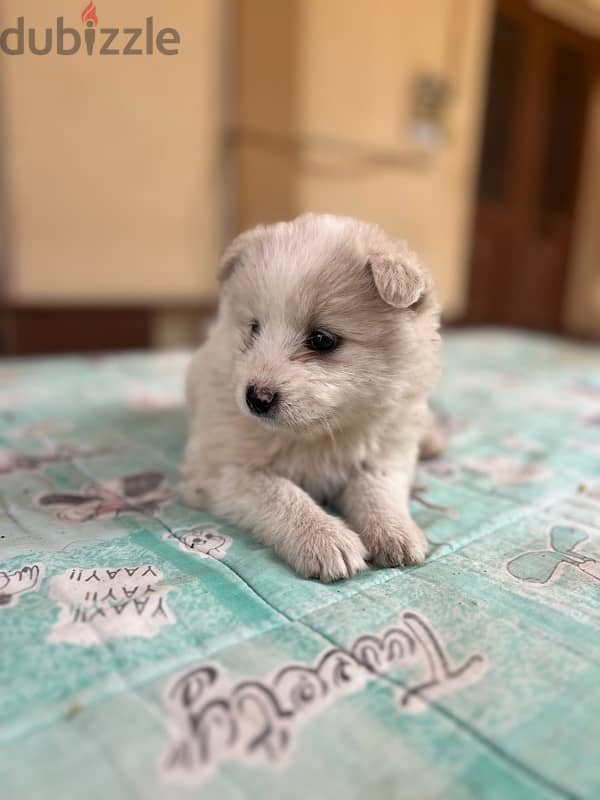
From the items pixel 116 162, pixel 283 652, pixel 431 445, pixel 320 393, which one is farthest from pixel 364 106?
pixel 283 652

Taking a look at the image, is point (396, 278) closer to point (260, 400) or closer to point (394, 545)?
point (260, 400)

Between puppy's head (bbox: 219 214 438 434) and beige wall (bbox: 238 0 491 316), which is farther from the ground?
beige wall (bbox: 238 0 491 316)

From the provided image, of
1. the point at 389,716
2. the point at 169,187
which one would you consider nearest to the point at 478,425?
the point at 389,716

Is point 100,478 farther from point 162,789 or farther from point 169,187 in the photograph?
point 169,187

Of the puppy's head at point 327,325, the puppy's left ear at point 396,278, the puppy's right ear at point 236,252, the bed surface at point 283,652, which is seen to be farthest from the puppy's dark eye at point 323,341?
the bed surface at point 283,652

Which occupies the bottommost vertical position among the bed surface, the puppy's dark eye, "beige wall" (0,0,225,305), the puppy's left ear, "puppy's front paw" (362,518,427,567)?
the bed surface

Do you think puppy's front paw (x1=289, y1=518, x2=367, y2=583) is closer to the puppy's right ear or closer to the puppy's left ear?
the puppy's left ear

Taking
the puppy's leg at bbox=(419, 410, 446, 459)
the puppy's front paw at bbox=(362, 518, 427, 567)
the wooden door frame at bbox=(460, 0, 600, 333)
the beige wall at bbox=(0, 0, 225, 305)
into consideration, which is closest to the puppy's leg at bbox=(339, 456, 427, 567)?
the puppy's front paw at bbox=(362, 518, 427, 567)
